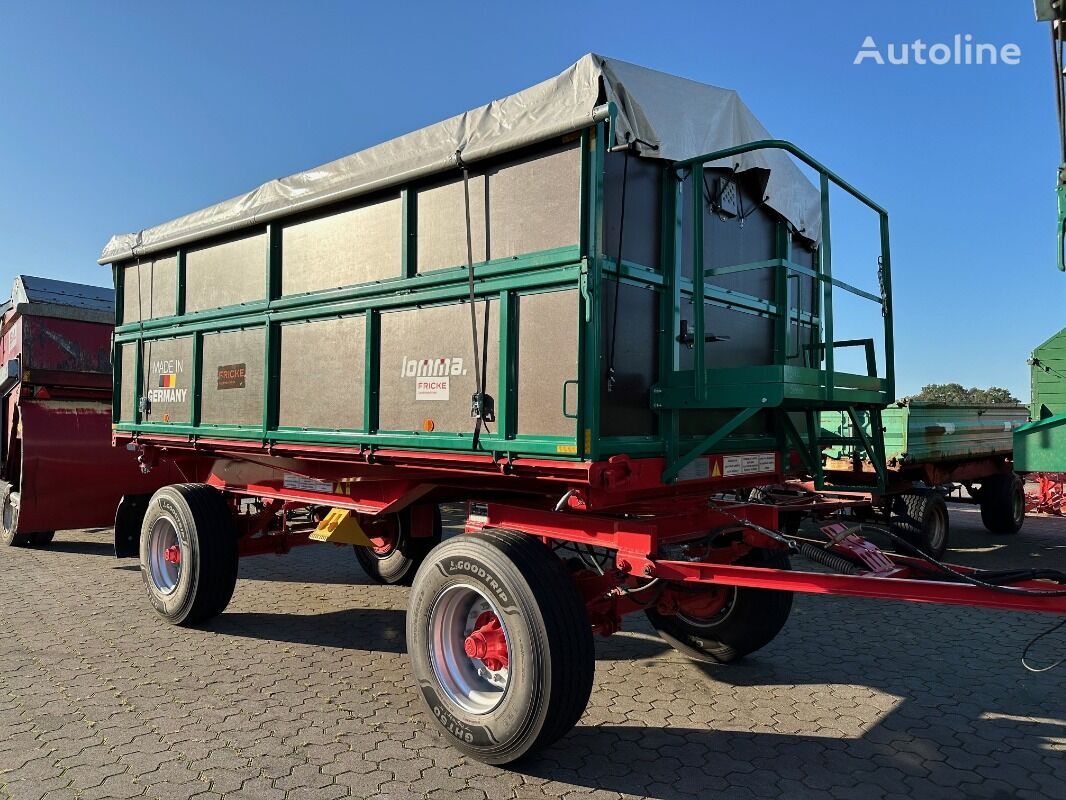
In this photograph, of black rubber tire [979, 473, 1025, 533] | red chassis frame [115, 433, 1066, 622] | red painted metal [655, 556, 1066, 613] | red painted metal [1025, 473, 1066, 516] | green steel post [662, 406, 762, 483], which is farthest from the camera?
red painted metal [1025, 473, 1066, 516]

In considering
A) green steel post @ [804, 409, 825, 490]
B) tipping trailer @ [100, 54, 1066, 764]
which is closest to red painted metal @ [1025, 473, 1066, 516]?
tipping trailer @ [100, 54, 1066, 764]

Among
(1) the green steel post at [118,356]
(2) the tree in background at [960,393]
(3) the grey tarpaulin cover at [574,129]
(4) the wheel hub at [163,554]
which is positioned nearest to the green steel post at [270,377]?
(3) the grey tarpaulin cover at [574,129]

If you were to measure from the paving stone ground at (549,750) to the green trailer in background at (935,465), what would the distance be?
2554 mm

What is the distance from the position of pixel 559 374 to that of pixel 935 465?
27.0 feet

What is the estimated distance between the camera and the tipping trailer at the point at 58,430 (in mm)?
8641

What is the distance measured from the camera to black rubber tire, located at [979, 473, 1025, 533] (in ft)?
36.9

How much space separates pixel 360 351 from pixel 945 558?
8298mm

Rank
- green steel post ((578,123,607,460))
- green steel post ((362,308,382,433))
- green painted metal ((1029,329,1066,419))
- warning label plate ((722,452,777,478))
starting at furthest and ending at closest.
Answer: green painted metal ((1029,329,1066,419))
green steel post ((362,308,382,433))
warning label plate ((722,452,777,478))
green steel post ((578,123,607,460))

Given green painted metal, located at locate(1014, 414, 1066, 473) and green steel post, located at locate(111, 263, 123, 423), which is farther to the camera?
green steel post, located at locate(111, 263, 123, 423)

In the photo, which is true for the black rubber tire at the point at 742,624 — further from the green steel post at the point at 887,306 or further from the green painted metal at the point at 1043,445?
the green painted metal at the point at 1043,445

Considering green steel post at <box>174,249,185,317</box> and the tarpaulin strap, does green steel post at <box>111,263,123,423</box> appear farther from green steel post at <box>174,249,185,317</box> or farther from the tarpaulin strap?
the tarpaulin strap

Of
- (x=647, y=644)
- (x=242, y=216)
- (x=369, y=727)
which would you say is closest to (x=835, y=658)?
(x=647, y=644)

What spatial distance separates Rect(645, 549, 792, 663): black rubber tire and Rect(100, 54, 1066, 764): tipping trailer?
2cm

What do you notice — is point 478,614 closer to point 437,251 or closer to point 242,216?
point 437,251
